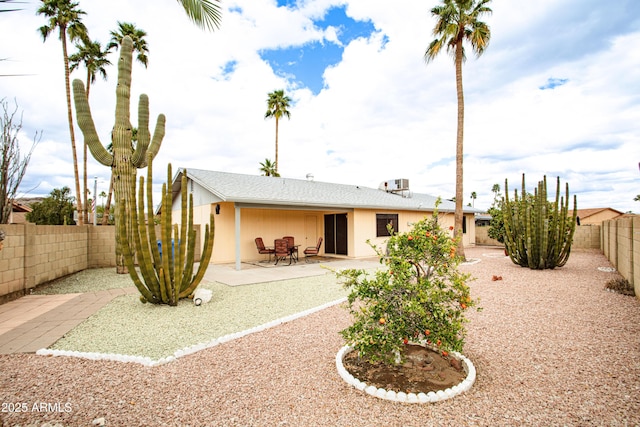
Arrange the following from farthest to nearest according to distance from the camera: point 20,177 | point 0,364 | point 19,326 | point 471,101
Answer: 1. point 471,101
2. point 20,177
3. point 19,326
4. point 0,364

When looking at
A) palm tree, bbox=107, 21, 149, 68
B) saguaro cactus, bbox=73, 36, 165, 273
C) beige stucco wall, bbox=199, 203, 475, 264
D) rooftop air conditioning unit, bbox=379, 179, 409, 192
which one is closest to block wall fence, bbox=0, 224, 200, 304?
saguaro cactus, bbox=73, 36, 165, 273

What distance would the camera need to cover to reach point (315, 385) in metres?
3.05

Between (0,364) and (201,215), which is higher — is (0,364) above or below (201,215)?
below

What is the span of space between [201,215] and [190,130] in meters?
4.83

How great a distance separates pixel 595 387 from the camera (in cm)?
292

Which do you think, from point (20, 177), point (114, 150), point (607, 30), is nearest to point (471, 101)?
point (607, 30)

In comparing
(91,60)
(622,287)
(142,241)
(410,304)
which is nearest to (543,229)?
(622,287)

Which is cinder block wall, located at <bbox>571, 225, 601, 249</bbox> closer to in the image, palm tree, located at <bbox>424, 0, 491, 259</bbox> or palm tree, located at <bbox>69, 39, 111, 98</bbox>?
palm tree, located at <bbox>424, 0, 491, 259</bbox>

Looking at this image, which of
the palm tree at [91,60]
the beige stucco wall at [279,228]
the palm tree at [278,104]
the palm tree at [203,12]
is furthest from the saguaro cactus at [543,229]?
the palm tree at [278,104]

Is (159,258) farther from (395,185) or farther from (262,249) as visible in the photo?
(395,185)

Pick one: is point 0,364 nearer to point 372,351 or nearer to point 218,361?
point 218,361

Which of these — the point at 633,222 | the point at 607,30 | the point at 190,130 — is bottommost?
the point at 633,222

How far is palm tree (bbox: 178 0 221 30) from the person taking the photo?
3205 mm

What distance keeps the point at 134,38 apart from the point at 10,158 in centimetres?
1323
